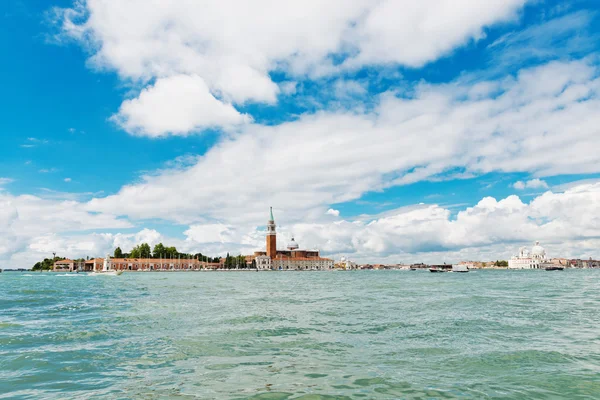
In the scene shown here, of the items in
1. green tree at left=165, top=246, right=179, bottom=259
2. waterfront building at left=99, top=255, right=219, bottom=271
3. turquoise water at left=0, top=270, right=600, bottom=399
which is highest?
green tree at left=165, top=246, right=179, bottom=259

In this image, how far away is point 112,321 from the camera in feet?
64.4

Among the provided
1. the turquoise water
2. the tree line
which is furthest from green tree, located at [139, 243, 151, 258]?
the turquoise water

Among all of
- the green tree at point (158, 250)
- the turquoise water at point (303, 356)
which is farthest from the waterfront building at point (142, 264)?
the turquoise water at point (303, 356)

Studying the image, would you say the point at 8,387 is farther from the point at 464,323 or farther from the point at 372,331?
the point at 464,323

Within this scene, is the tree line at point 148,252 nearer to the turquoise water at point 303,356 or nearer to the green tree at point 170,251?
the green tree at point 170,251

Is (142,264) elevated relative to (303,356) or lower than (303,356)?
elevated

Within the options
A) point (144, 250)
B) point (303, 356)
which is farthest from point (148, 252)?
point (303, 356)

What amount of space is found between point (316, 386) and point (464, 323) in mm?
11362

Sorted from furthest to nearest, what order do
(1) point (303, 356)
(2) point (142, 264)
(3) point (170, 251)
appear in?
1. (3) point (170, 251)
2. (2) point (142, 264)
3. (1) point (303, 356)

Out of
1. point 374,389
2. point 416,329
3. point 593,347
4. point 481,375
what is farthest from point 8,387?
point 593,347

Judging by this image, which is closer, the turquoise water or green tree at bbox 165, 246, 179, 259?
the turquoise water

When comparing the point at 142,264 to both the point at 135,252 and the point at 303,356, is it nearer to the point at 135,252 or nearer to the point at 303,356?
the point at 135,252

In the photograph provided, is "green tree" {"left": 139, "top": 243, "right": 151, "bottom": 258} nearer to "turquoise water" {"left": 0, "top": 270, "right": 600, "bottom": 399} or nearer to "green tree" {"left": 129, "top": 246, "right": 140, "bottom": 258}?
"green tree" {"left": 129, "top": 246, "right": 140, "bottom": 258}

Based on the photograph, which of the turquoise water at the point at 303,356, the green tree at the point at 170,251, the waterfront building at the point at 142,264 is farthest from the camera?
the green tree at the point at 170,251
